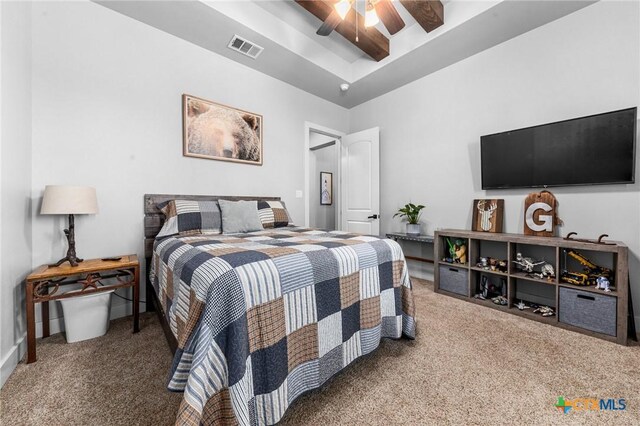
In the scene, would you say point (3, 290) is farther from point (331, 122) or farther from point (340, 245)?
point (331, 122)

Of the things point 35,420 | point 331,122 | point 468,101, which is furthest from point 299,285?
point 331,122

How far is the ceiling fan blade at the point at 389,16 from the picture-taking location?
8.39ft

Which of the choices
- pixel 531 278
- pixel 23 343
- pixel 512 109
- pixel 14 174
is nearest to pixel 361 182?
pixel 512 109

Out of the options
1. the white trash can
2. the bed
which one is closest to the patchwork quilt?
the bed

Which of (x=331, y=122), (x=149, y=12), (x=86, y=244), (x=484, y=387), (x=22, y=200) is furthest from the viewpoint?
(x=331, y=122)

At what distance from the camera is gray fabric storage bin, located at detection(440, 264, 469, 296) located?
278 centimetres

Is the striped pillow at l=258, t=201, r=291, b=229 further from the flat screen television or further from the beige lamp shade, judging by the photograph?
the flat screen television

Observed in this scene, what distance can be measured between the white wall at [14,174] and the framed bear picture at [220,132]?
3.65 feet

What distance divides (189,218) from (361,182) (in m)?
2.55

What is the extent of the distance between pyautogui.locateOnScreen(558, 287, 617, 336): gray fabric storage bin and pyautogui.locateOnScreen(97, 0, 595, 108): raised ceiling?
249cm

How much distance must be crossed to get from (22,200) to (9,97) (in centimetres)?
68

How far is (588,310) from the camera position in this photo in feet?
6.58

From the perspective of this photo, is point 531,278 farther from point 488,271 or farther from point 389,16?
point 389,16

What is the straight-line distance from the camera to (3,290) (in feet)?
5.01
